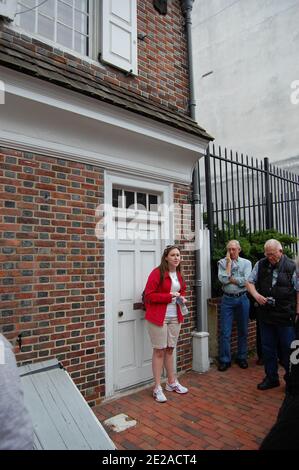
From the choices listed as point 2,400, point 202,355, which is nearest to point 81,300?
point 202,355

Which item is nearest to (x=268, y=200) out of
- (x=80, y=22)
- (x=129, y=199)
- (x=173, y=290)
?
(x=129, y=199)

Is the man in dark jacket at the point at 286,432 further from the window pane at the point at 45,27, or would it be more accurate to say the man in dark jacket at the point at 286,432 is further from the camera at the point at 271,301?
the window pane at the point at 45,27

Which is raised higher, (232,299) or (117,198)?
(117,198)

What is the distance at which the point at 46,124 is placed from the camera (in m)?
3.64

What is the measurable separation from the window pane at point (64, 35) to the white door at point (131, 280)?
1.95 m

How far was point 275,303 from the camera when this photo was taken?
167 inches

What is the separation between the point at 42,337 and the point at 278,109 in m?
10.1

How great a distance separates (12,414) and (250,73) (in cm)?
1235

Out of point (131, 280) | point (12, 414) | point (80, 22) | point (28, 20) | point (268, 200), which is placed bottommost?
point (12, 414)

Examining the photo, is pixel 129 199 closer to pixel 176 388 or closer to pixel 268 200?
pixel 176 388

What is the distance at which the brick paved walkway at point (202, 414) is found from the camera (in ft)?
10.5

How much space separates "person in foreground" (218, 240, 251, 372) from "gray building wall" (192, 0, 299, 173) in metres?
6.25

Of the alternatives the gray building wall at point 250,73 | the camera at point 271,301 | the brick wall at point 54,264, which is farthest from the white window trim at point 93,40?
the gray building wall at point 250,73

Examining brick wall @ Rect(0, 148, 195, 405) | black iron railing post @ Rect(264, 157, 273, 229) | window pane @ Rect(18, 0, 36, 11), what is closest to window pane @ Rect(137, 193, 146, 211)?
brick wall @ Rect(0, 148, 195, 405)
